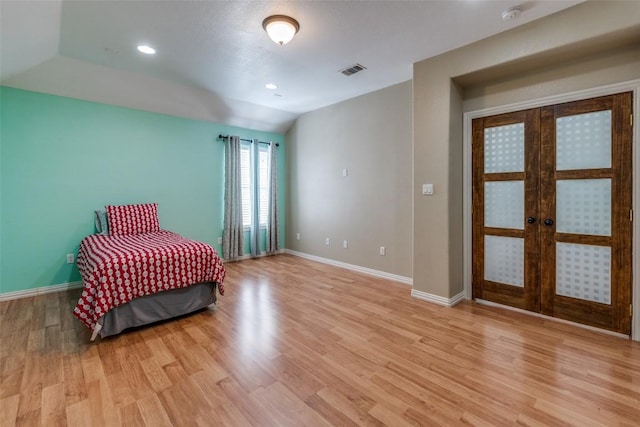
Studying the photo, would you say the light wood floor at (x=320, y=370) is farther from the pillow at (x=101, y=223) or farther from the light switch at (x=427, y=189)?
the light switch at (x=427, y=189)

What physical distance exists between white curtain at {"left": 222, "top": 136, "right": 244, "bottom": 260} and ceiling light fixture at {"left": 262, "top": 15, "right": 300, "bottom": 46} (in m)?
2.89

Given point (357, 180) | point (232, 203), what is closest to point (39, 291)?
point (232, 203)

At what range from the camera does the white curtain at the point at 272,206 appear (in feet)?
18.9

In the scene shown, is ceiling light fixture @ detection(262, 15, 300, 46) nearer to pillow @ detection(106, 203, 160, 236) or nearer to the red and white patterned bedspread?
the red and white patterned bedspread

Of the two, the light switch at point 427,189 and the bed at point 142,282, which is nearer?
the bed at point 142,282

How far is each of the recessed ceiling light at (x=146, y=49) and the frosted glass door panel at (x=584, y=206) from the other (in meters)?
4.28

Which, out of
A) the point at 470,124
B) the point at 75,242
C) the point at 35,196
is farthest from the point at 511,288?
the point at 35,196

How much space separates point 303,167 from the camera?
18.4 ft

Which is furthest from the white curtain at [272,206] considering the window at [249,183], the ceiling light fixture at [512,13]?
the ceiling light fixture at [512,13]

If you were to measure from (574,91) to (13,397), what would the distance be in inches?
189

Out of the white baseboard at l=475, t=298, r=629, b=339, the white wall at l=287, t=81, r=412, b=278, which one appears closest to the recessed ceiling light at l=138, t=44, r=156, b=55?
the white wall at l=287, t=81, r=412, b=278

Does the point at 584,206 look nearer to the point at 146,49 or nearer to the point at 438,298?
the point at 438,298

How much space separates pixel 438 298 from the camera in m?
3.24

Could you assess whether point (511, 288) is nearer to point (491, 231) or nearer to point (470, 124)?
point (491, 231)
